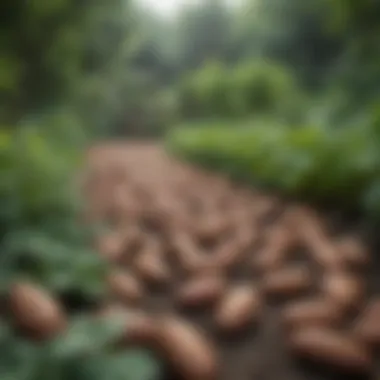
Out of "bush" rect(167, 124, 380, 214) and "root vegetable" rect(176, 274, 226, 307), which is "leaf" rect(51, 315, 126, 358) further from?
"bush" rect(167, 124, 380, 214)

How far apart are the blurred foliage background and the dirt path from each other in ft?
0.12

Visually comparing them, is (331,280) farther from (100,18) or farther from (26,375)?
(100,18)

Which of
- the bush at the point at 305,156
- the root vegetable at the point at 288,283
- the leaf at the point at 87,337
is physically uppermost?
the bush at the point at 305,156

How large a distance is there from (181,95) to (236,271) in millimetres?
196

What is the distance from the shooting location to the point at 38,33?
2.20 ft

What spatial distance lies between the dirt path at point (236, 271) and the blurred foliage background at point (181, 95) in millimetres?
36

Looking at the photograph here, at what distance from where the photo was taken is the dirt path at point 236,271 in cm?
39

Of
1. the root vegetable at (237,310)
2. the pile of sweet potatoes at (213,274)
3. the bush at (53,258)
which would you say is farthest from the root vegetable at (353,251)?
the bush at (53,258)

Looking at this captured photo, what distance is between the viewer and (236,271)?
1.69 ft

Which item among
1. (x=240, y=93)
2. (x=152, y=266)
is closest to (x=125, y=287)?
(x=152, y=266)

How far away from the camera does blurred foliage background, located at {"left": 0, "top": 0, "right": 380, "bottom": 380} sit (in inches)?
22.0

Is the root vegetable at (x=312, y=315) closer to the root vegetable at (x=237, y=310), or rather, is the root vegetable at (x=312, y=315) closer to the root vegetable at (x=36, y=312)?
the root vegetable at (x=237, y=310)

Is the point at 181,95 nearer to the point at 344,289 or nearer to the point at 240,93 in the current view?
the point at 240,93

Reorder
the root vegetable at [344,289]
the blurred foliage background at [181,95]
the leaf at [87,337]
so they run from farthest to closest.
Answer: the blurred foliage background at [181,95], the root vegetable at [344,289], the leaf at [87,337]
